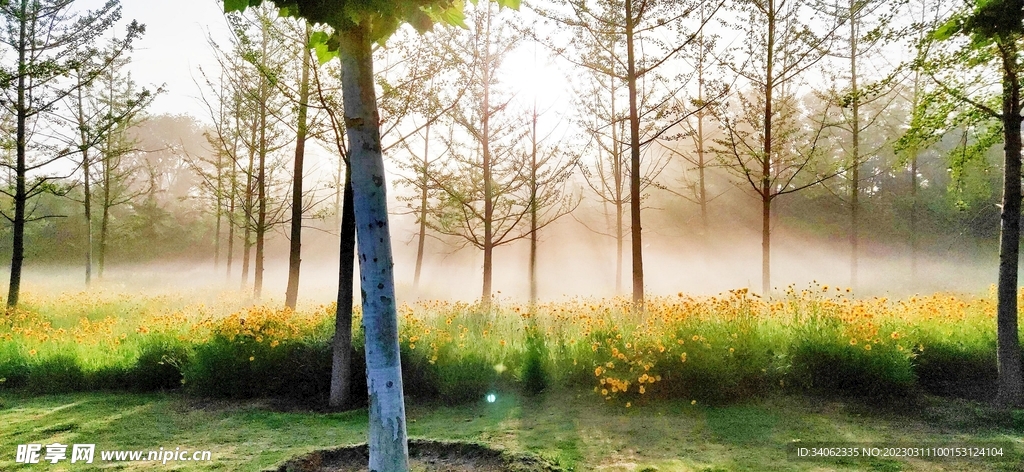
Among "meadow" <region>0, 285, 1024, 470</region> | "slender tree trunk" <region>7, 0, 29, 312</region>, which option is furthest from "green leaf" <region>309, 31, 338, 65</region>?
"slender tree trunk" <region>7, 0, 29, 312</region>

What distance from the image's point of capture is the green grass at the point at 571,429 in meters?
3.66

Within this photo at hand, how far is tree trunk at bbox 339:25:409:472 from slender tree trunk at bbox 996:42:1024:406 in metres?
5.89

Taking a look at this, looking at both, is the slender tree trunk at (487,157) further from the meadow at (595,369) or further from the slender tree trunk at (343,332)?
the slender tree trunk at (343,332)

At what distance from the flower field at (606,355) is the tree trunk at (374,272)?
287cm

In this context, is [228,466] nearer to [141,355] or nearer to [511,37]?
[141,355]

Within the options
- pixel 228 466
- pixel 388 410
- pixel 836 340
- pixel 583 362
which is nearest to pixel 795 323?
pixel 836 340

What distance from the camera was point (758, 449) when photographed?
3.88 metres

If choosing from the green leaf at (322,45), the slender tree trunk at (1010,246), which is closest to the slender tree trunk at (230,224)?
the green leaf at (322,45)

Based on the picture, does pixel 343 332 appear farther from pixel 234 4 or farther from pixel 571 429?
pixel 234 4

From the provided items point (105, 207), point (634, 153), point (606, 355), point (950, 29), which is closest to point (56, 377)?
point (606, 355)

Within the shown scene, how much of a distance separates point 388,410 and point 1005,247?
601cm

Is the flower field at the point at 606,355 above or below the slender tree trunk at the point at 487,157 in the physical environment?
below

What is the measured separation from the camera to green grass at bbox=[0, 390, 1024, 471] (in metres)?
3.66

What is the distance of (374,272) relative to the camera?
8.37 ft
